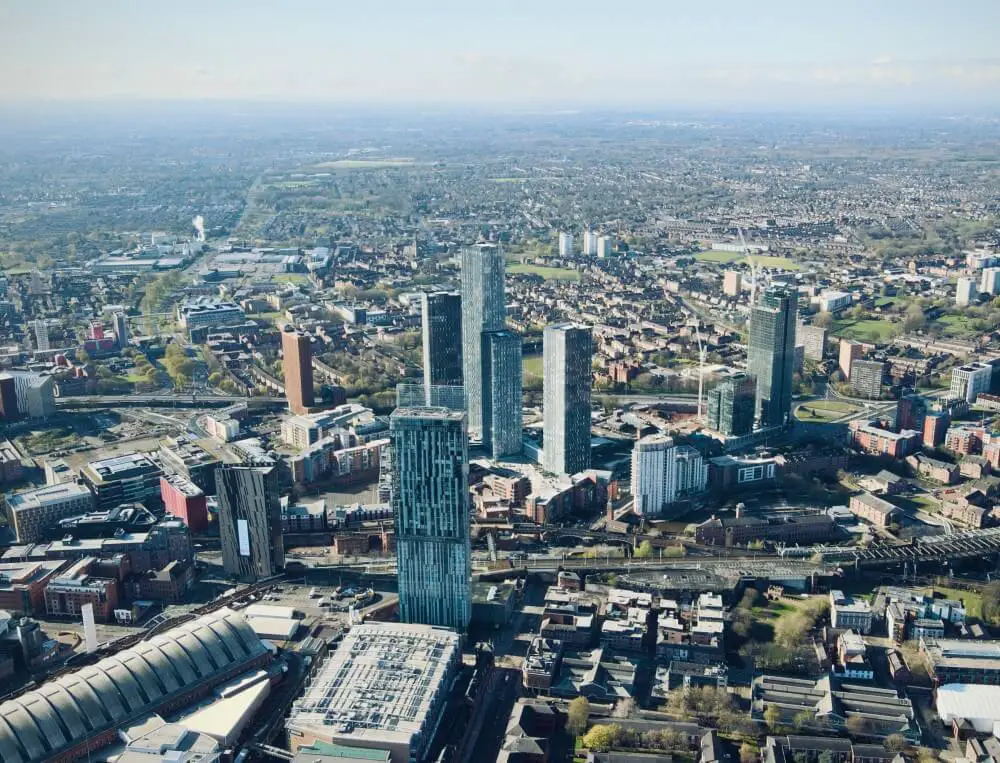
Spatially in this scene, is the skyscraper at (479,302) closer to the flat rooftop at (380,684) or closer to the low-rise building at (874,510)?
the flat rooftop at (380,684)

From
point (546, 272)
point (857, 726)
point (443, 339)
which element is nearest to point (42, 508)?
point (443, 339)

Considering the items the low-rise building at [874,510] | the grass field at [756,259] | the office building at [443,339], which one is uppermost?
the office building at [443,339]

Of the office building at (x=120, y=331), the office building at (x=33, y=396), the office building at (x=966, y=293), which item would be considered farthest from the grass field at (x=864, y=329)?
the office building at (x=33, y=396)

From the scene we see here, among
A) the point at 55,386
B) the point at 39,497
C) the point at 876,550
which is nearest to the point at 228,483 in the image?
the point at 39,497

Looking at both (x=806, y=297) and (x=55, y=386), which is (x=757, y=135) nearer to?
(x=806, y=297)

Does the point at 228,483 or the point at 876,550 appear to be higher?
the point at 228,483
